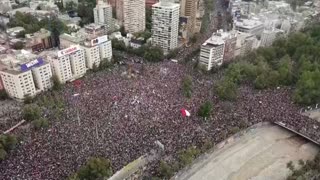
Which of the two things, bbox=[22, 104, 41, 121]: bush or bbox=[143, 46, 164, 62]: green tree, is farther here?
bbox=[143, 46, 164, 62]: green tree

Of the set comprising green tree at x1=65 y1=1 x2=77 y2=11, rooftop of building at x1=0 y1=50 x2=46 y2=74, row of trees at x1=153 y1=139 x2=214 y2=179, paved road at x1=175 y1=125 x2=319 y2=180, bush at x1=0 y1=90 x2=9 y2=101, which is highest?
rooftop of building at x1=0 y1=50 x2=46 y2=74

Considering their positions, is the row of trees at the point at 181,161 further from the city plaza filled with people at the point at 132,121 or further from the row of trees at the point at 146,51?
the row of trees at the point at 146,51

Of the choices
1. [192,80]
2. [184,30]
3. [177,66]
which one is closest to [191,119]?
[192,80]

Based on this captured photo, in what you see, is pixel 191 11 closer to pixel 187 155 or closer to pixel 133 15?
pixel 133 15

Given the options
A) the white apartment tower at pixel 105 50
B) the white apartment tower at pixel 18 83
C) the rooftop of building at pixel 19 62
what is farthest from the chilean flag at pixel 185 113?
the white apartment tower at pixel 105 50

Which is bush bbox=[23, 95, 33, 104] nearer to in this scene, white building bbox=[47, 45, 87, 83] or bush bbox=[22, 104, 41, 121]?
bush bbox=[22, 104, 41, 121]

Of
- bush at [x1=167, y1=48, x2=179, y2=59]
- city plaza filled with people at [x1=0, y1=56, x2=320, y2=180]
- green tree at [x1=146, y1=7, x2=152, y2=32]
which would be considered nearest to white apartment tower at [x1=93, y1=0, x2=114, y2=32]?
green tree at [x1=146, y1=7, x2=152, y2=32]

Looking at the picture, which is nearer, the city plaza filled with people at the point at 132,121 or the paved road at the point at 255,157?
the city plaza filled with people at the point at 132,121
